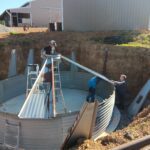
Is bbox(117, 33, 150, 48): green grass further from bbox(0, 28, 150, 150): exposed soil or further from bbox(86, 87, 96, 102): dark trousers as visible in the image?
bbox(86, 87, 96, 102): dark trousers

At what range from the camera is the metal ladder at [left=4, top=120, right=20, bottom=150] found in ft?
31.7

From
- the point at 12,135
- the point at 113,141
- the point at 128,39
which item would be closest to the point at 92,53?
the point at 128,39

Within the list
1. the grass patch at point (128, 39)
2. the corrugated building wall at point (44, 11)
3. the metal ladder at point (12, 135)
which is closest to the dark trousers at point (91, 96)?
the metal ladder at point (12, 135)

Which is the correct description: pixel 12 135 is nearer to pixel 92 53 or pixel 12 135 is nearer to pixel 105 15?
pixel 92 53

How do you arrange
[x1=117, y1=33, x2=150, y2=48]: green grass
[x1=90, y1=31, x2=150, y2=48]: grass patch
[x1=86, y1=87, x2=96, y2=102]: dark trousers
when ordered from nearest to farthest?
[x1=86, y1=87, x2=96, y2=102]: dark trousers → [x1=117, y1=33, x2=150, y2=48]: green grass → [x1=90, y1=31, x2=150, y2=48]: grass patch

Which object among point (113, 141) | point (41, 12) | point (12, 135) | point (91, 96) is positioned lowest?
point (12, 135)

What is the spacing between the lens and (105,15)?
19.8m

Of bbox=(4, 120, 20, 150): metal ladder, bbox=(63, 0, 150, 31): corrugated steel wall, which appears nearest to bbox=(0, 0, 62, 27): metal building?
bbox=(63, 0, 150, 31): corrugated steel wall

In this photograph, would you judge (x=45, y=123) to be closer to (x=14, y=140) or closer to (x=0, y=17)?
(x=14, y=140)

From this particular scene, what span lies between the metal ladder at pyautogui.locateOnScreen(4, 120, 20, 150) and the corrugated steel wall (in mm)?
12056

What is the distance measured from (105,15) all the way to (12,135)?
1239 cm

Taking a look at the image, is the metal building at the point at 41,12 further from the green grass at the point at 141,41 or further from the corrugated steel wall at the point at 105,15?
the green grass at the point at 141,41

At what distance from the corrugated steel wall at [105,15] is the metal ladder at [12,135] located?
12.1m

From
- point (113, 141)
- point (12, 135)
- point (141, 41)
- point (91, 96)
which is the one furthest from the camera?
point (141, 41)
